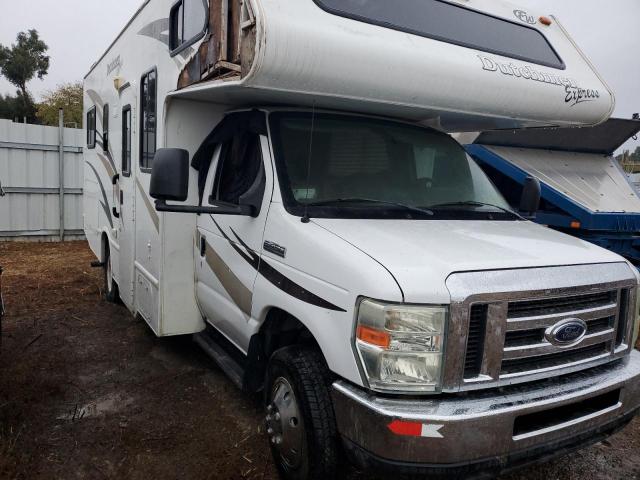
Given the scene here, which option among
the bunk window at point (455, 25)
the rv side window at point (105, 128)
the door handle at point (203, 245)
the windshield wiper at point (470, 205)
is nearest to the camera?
the bunk window at point (455, 25)

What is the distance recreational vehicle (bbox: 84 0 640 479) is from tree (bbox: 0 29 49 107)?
36899 mm

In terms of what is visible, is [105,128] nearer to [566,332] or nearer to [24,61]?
[566,332]

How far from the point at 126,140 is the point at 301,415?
3.85 metres

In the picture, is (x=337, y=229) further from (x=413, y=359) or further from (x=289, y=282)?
(x=413, y=359)

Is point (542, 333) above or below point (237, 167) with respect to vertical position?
below

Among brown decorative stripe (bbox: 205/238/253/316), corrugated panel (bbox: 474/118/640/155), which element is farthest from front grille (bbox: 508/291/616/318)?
corrugated panel (bbox: 474/118/640/155)

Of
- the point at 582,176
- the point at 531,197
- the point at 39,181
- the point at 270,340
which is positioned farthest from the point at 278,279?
the point at 39,181

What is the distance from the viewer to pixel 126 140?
18.5 ft

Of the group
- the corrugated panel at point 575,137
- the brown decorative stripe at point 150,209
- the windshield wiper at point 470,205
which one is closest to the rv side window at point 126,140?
the brown decorative stripe at point 150,209

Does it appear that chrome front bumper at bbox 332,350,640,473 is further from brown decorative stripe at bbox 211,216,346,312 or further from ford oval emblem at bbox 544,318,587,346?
brown decorative stripe at bbox 211,216,346,312

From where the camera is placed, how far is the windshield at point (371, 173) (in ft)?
11.1

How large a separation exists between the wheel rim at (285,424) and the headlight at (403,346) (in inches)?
26.6

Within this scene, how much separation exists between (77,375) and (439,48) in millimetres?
3937

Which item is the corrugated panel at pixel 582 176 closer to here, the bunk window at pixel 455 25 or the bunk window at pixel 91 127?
the bunk window at pixel 455 25
